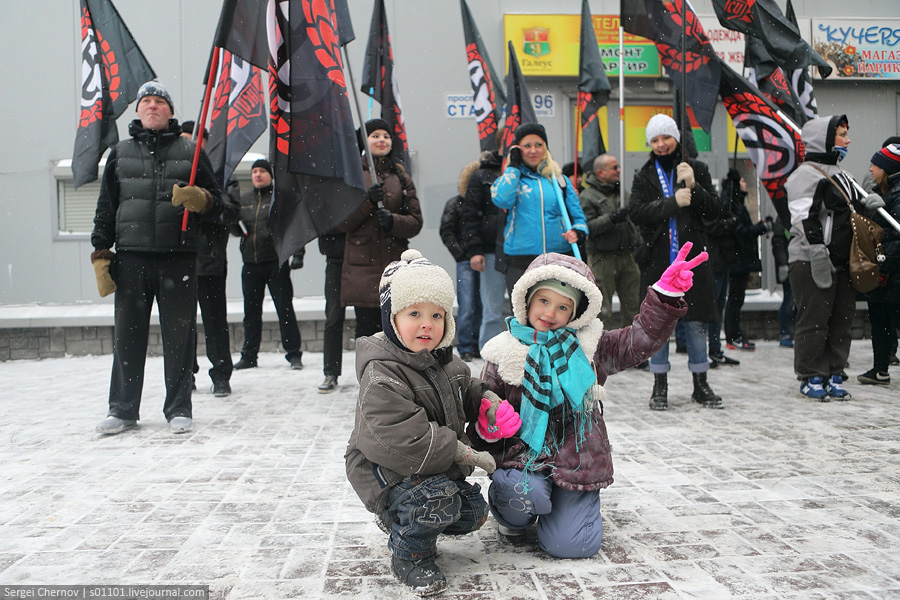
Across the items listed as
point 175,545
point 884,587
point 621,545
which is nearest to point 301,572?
point 175,545

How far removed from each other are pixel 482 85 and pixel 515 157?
10.3 ft

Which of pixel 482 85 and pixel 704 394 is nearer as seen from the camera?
pixel 704 394

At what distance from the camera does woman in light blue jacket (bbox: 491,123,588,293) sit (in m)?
5.74

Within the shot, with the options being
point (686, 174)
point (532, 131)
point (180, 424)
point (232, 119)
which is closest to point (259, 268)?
point (232, 119)

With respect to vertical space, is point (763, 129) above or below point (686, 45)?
below

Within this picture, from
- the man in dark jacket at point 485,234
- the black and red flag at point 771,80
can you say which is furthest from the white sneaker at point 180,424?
the black and red flag at point 771,80

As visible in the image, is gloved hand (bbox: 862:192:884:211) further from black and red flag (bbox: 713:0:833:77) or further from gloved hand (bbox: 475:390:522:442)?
gloved hand (bbox: 475:390:522:442)

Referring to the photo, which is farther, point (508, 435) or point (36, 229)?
point (36, 229)

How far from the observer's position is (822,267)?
6004 mm

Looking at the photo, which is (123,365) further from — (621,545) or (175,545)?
(621,545)

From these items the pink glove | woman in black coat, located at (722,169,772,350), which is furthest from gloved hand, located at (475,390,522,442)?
woman in black coat, located at (722,169,772,350)

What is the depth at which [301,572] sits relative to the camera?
9.15 ft

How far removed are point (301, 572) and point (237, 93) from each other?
499 centimetres

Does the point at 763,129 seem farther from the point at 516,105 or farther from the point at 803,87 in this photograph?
the point at 516,105
